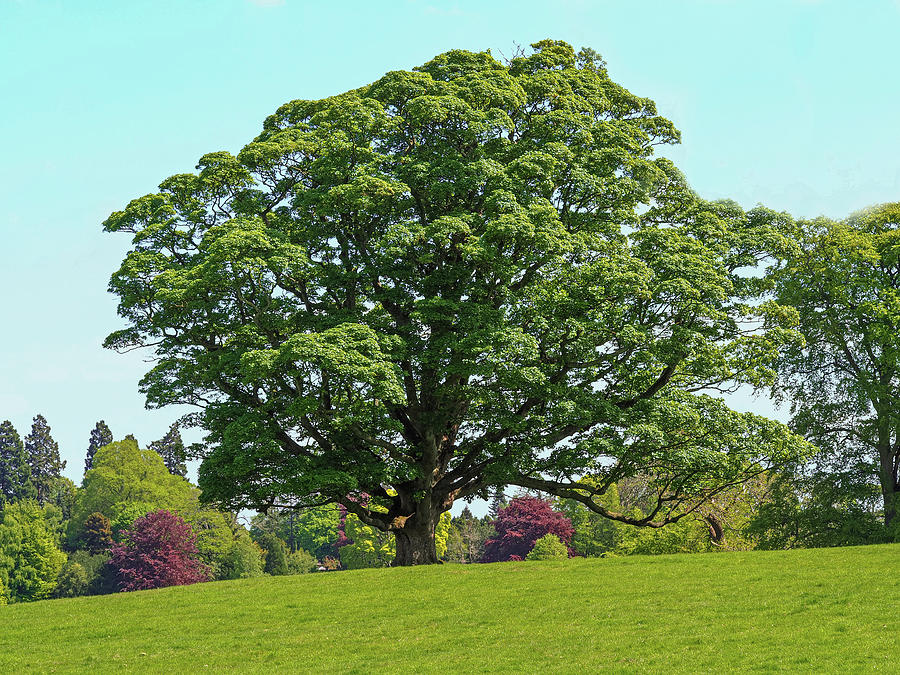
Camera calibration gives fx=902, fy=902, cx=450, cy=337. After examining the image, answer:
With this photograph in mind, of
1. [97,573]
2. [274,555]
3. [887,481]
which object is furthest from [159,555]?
[887,481]

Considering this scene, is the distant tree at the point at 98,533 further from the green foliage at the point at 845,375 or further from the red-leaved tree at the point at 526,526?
the green foliage at the point at 845,375

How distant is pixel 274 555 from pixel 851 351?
218ft

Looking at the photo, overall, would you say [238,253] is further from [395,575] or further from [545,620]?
[545,620]

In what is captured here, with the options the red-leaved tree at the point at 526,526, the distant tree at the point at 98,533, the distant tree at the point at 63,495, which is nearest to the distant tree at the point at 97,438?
the distant tree at the point at 63,495

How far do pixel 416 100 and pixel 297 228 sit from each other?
5.81 m

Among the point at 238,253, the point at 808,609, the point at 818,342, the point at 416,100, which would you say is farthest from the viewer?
the point at 818,342

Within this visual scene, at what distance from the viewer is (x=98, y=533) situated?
88.4m

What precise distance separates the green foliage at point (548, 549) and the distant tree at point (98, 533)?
4195cm

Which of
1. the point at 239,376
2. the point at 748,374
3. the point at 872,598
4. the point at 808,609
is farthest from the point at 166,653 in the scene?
the point at 748,374

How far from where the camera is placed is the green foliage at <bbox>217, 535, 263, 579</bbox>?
80188 mm

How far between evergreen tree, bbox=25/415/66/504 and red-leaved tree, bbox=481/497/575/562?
6284 cm

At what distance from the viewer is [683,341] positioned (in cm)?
2733

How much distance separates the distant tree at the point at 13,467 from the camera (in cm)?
11012

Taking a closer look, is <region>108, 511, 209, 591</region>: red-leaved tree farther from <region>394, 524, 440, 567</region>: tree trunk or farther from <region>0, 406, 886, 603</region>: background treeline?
<region>394, 524, 440, 567</region>: tree trunk
